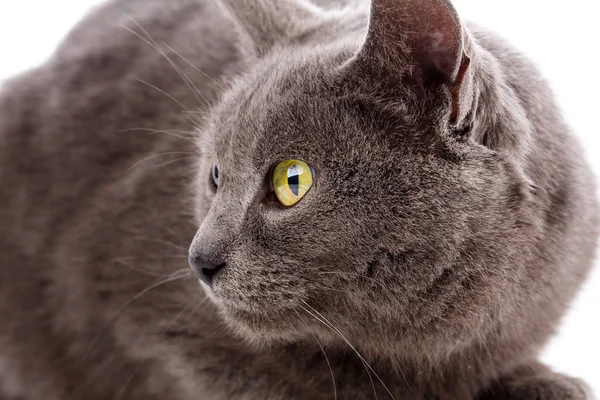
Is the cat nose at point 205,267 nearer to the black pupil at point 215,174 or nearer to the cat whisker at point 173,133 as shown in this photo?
the black pupil at point 215,174

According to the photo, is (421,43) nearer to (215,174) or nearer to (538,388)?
(215,174)

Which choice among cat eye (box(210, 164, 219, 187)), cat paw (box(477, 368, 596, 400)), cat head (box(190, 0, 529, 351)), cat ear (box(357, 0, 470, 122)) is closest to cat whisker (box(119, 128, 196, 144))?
cat eye (box(210, 164, 219, 187))

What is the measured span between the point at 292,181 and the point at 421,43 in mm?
251

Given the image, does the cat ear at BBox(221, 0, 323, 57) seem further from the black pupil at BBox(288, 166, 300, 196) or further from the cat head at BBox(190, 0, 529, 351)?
the black pupil at BBox(288, 166, 300, 196)

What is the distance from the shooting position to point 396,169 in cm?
93

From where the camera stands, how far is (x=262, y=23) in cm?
123

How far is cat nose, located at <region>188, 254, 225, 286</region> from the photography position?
97 cm

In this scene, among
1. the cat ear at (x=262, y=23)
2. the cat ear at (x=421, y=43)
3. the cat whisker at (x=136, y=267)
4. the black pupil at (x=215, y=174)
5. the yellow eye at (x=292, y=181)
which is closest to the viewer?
the cat ear at (x=421, y=43)

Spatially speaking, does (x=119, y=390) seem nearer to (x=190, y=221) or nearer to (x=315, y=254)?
(x=190, y=221)

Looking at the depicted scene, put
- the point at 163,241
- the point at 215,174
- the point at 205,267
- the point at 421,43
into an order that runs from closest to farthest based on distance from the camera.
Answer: the point at 421,43, the point at 205,267, the point at 215,174, the point at 163,241

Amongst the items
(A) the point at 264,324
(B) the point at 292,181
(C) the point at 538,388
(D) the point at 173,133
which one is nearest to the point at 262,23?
(D) the point at 173,133

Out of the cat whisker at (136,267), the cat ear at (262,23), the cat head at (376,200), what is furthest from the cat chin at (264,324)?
the cat ear at (262,23)

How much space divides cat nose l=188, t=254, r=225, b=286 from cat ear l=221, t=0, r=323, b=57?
44 cm

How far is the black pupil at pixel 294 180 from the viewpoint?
3.16ft
